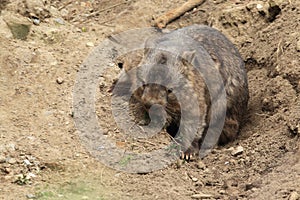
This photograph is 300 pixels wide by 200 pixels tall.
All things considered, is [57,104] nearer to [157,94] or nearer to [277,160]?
[157,94]

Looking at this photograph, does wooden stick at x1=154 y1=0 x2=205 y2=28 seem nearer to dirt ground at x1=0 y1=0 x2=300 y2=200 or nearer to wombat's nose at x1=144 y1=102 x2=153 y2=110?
dirt ground at x1=0 y1=0 x2=300 y2=200

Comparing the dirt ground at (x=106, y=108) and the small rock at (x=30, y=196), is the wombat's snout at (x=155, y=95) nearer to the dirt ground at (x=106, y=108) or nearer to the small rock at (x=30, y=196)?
the dirt ground at (x=106, y=108)

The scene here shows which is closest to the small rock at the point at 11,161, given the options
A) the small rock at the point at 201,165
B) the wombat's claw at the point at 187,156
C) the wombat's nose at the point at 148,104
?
the wombat's nose at the point at 148,104

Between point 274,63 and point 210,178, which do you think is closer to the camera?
point 210,178

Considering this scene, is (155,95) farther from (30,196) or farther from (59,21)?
(59,21)

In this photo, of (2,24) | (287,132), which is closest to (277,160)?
(287,132)

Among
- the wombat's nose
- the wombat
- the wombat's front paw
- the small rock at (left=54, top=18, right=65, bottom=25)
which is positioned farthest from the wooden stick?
the wombat's front paw

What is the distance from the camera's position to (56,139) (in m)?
6.70

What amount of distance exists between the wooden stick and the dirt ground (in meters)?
0.08

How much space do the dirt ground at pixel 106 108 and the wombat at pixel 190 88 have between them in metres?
0.25

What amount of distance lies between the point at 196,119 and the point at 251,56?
81.7 inches

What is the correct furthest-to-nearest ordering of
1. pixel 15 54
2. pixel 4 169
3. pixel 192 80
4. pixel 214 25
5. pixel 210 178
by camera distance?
1. pixel 214 25
2. pixel 15 54
3. pixel 192 80
4. pixel 210 178
5. pixel 4 169

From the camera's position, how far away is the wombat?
686 centimetres

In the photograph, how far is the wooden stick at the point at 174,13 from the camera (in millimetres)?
9781
